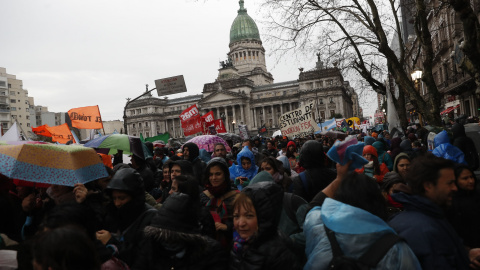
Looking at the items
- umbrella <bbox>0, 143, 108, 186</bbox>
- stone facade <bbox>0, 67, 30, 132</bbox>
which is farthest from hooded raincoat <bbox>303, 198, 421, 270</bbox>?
stone facade <bbox>0, 67, 30, 132</bbox>

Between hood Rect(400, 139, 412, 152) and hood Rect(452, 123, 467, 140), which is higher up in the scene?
hood Rect(452, 123, 467, 140)

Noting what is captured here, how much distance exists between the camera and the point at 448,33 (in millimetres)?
27922

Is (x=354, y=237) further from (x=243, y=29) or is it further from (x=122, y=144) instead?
(x=243, y=29)

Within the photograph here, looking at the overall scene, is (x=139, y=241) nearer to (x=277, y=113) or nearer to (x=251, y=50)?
(x=277, y=113)

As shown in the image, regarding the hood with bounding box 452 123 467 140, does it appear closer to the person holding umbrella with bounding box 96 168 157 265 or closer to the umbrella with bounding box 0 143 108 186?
the person holding umbrella with bounding box 96 168 157 265

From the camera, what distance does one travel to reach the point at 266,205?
271 cm

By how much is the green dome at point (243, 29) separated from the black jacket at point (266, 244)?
97.8m

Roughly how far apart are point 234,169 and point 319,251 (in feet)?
13.6

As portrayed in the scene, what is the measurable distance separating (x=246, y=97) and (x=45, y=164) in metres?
85.6

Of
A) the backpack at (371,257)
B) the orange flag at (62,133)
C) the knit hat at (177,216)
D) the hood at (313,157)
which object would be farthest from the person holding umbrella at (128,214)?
the orange flag at (62,133)

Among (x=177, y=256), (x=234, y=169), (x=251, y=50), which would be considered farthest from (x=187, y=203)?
(x=251, y=50)

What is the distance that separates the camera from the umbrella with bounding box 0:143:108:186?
11.9ft

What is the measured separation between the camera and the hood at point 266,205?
2621 mm

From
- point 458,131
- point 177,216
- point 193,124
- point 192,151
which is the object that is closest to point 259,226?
point 177,216
